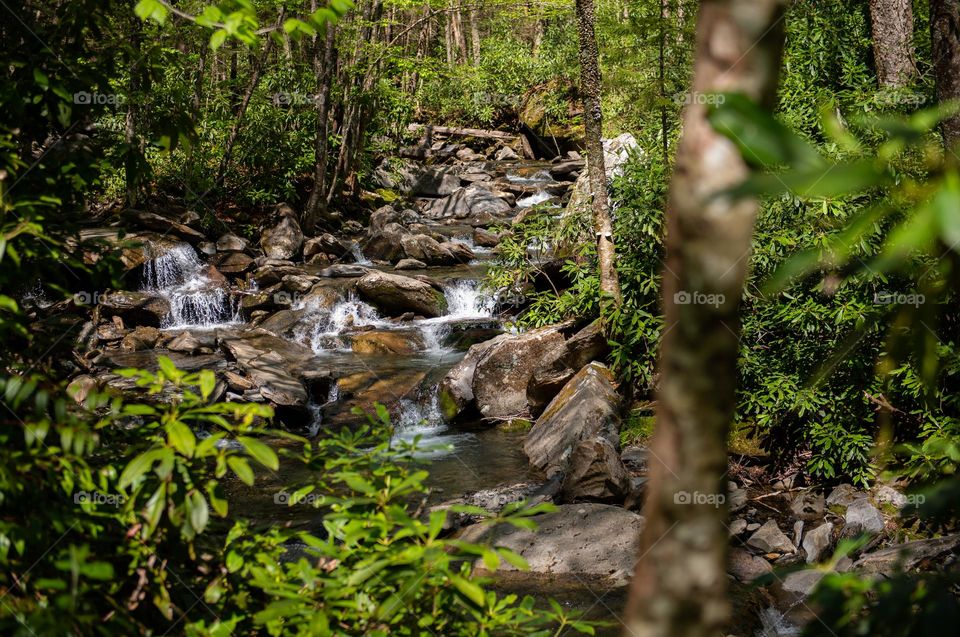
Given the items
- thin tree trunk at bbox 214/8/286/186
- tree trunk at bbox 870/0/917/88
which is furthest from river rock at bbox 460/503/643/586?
thin tree trunk at bbox 214/8/286/186

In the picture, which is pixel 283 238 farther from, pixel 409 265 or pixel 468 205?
pixel 468 205

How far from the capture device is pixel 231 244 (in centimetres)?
1662

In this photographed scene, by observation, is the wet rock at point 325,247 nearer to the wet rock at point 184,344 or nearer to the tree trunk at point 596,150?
the wet rock at point 184,344

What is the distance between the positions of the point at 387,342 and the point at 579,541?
7558 millimetres

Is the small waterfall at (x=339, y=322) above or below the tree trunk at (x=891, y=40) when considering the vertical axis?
below

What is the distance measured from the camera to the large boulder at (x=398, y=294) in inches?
568

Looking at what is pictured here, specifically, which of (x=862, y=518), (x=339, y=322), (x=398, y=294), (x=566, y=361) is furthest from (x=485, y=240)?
(x=862, y=518)

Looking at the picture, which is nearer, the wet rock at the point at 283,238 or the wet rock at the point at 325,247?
the wet rock at the point at 283,238

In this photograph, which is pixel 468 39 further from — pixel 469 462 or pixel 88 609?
pixel 88 609

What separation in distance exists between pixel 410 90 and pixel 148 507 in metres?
32.4

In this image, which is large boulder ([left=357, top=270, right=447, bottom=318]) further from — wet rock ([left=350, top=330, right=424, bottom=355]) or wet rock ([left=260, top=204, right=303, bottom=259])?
wet rock ([left=260, top=204, right=303, bottom=259])

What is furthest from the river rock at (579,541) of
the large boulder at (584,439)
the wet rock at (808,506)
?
the wet rock at (808,506)

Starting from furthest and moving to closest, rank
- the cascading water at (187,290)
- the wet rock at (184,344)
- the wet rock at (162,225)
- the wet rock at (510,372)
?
1. the wet rock at (162,225)
2. the cascading water at (187,290)
3. the wet rock at (184,344)
4. the wet rock at (510,372)

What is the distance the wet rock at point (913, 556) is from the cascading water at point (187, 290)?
12.1 m
